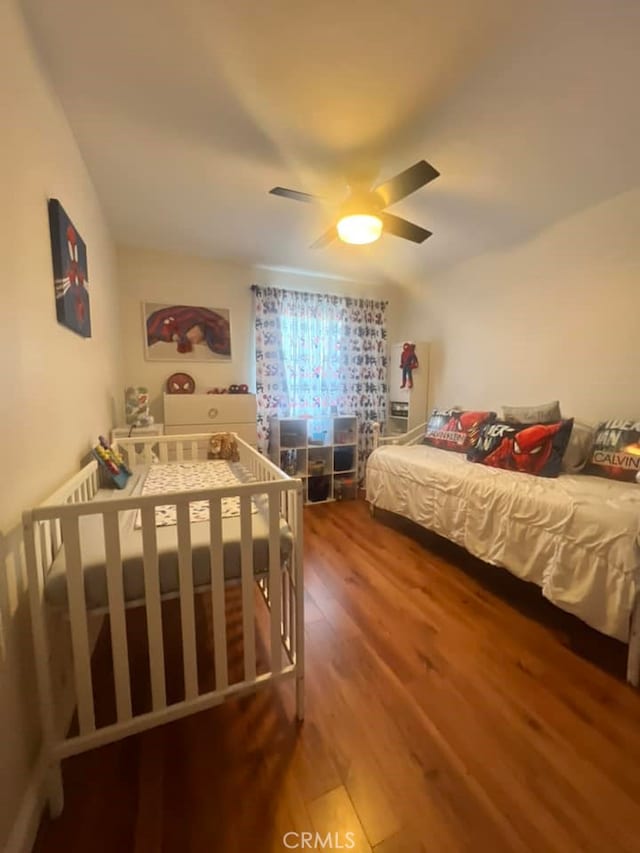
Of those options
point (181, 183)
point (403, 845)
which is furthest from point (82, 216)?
point (403, 845)

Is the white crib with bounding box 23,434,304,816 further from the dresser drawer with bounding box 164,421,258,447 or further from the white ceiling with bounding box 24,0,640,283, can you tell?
the dresser drawer with bounding box 164,421,258,447

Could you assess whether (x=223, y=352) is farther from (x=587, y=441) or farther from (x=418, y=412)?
(x=587, y=441)

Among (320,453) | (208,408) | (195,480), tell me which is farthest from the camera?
(320,453)

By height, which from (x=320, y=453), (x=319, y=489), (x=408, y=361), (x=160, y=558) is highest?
(x=408, y=361)

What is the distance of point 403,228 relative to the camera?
2.09 metres

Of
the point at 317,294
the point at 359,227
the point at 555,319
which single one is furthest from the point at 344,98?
the point at 317,294

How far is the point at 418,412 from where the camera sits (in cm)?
384

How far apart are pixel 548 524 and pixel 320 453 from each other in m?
2.32

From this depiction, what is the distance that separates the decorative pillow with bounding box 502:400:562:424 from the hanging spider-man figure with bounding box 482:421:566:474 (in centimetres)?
23

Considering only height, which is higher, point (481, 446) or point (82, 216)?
point (82, 216)

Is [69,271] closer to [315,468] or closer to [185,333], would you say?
[185,333]

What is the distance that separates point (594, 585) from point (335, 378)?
9.12ft

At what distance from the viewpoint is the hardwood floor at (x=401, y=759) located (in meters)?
0.95

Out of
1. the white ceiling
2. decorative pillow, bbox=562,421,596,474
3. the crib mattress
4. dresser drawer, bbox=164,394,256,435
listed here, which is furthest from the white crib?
decorative pillow, bbox=562,421,596,474
